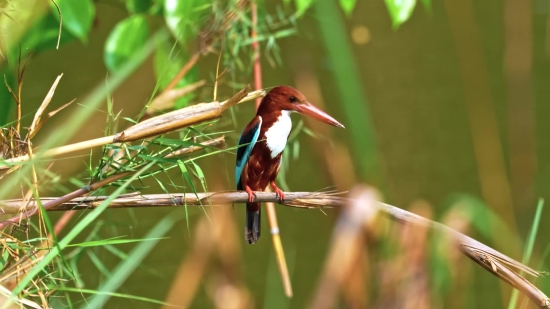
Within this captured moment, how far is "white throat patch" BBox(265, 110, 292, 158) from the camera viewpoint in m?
0.87

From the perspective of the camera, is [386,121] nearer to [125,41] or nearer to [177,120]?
[125,41]

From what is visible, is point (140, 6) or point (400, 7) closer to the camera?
point (400, 7)

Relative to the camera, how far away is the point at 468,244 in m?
0.57

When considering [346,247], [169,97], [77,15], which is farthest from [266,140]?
[346,247]

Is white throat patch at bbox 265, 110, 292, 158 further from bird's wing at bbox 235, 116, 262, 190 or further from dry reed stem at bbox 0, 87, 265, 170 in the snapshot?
dry reed stem at bbox 0, 87, 265, 170

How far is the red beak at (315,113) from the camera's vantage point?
79cm

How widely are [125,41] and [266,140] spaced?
0.78ft

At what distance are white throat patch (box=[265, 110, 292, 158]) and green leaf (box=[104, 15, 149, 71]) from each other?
0.21 m

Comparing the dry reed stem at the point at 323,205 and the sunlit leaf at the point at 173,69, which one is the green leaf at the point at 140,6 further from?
the dry reed stem at the point at 323,205

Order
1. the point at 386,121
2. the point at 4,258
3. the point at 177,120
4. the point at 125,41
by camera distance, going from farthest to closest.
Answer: the point at 386,121
the point at 125,41
the point at 4,258
the point at 177,120

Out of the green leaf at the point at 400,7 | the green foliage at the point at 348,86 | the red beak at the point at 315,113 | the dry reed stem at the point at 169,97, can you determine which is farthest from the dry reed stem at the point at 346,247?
the dry reed stem at the point at 169,97

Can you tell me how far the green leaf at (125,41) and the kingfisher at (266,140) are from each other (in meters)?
0.19

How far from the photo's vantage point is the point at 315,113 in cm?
82

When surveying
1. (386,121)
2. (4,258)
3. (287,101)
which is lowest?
(4,258)
